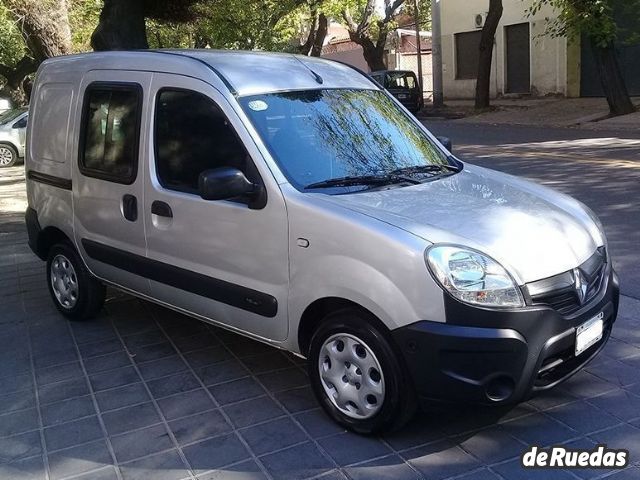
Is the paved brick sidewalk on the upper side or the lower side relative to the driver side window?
lower

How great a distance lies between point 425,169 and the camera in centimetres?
446

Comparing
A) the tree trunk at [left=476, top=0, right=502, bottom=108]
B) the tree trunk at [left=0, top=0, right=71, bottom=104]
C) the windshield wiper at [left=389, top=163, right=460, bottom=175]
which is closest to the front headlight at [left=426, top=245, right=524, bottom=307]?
the windshield wiper at [left=389, top=163, right=460, bottom=175]

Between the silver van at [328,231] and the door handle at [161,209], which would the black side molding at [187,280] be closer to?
the silver van at [328,231]

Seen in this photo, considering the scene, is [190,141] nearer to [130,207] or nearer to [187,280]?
[130,207]

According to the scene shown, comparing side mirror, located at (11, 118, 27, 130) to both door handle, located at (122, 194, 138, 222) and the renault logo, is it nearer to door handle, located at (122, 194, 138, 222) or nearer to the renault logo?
door handle, located at (122, 194, 138, 222)

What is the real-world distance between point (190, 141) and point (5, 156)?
612 inches

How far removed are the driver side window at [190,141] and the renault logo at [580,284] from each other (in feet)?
5.87

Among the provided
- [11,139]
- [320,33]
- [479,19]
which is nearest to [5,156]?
[11,139]

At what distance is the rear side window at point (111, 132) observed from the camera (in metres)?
4.86

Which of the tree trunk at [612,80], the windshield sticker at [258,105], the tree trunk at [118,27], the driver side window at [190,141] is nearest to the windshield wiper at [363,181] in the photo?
the driver side window at [190,141]

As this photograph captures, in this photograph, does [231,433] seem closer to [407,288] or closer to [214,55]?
[407,288]

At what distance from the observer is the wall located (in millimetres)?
26677

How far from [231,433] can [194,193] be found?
1.41m

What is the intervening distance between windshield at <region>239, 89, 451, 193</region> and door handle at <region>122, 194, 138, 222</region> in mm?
1126
